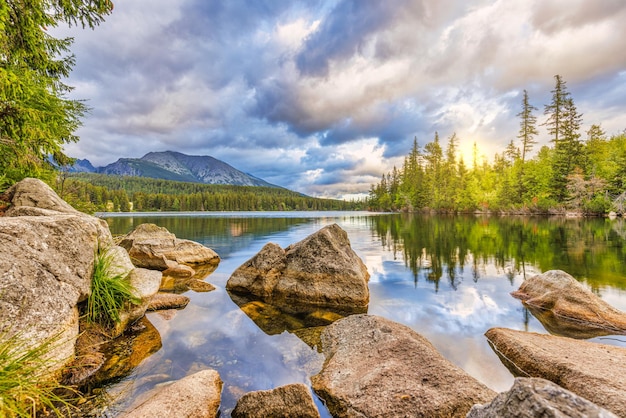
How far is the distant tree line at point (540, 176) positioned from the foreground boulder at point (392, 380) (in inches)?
2472

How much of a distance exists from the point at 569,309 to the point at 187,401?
10257mm

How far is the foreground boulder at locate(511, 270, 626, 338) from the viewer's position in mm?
7383

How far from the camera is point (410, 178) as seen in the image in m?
104

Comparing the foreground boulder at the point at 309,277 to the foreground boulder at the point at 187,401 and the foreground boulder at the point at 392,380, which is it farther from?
the foreground boulder at the point at 187,401

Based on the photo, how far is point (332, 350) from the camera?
20.4 ft

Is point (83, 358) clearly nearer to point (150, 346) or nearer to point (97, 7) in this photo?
point (150, 346)

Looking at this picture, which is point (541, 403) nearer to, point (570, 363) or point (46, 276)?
point (570, 363)

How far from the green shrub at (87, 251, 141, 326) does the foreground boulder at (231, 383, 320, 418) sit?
13.7 feet

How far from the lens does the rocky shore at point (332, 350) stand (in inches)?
154

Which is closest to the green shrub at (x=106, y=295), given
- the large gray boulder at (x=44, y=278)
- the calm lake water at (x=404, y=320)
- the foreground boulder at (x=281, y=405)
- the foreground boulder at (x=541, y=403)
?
the large gray boulder at (x=44, y=278)

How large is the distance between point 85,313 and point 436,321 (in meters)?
9.11

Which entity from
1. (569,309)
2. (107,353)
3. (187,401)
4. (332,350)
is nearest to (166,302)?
(107,353)

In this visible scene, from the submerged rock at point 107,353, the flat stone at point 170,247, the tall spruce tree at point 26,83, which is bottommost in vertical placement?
the submerged rock at point 107,353

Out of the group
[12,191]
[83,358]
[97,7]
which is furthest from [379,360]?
[97,7]
